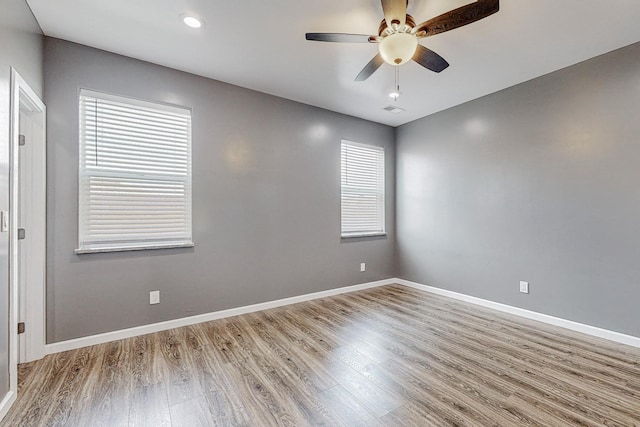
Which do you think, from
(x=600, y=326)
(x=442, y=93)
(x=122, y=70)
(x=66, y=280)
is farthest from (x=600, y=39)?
(x=66, y=280)

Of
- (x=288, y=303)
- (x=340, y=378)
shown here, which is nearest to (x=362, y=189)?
(x=288, y=303)

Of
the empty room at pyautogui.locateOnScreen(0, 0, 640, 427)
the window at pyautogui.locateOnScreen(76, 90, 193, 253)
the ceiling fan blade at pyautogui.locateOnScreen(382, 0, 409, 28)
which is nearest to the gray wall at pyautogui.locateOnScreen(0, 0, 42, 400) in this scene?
the empty room at pyautogui.locateOnScreen(0, 0, 640, 427)

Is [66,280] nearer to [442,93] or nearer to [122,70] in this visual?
[122,70]

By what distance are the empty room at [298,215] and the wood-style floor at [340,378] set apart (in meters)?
0.02

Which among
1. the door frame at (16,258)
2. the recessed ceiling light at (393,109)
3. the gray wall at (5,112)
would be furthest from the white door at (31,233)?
the recessed ceiling light at (393,109)

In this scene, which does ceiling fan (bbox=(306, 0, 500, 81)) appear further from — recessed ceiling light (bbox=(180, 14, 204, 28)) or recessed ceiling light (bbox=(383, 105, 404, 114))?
recessed ceiling light (bbox=(383, 105, 404, 114))

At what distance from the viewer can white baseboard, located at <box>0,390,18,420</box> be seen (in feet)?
5.48

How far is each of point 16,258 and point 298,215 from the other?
2625 millimetres

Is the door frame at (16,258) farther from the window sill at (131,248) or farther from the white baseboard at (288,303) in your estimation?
the window sill at (131,248)

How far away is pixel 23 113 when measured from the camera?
7.55 feet

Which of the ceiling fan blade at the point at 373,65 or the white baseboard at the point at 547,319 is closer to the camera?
the ceiling fan blade at the point at 373,65

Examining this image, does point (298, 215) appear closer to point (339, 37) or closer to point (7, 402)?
point (339, 37)

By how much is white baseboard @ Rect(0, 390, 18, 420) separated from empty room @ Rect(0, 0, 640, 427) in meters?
0.04

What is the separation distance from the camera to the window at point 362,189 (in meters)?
4.41
